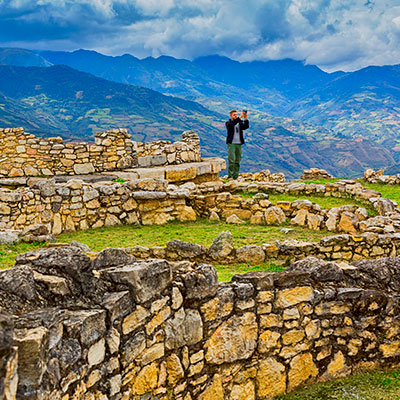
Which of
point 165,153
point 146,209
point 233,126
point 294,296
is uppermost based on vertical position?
point 233,126

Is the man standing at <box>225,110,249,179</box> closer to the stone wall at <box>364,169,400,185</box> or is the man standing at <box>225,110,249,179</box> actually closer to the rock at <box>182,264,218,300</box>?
the stone wall at <box>364,169,400,185</box>

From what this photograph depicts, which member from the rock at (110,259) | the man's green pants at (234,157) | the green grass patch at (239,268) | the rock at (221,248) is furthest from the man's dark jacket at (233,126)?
the rock at (110,259)

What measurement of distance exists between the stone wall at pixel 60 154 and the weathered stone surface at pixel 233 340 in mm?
12812

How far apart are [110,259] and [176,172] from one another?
13.3 meters

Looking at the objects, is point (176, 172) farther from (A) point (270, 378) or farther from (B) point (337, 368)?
(A) point (270, 378)

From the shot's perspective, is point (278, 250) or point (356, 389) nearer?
point (356, 389)

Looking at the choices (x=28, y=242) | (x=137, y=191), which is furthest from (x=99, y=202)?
(x=28, y=242)

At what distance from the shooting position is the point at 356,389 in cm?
548

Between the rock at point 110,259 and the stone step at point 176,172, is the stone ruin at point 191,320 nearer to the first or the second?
the rock at point 110,259

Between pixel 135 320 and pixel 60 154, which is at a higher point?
pixel 60 154

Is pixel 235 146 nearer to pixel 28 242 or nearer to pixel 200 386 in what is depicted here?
pixel 28 242

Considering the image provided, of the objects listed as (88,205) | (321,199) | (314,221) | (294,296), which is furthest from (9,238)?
(321,199)

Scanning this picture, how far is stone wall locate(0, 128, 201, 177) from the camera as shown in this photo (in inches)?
637

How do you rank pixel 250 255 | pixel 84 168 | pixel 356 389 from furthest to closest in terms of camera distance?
pixel 84 168, pixel 250 255, pixel 356 389
